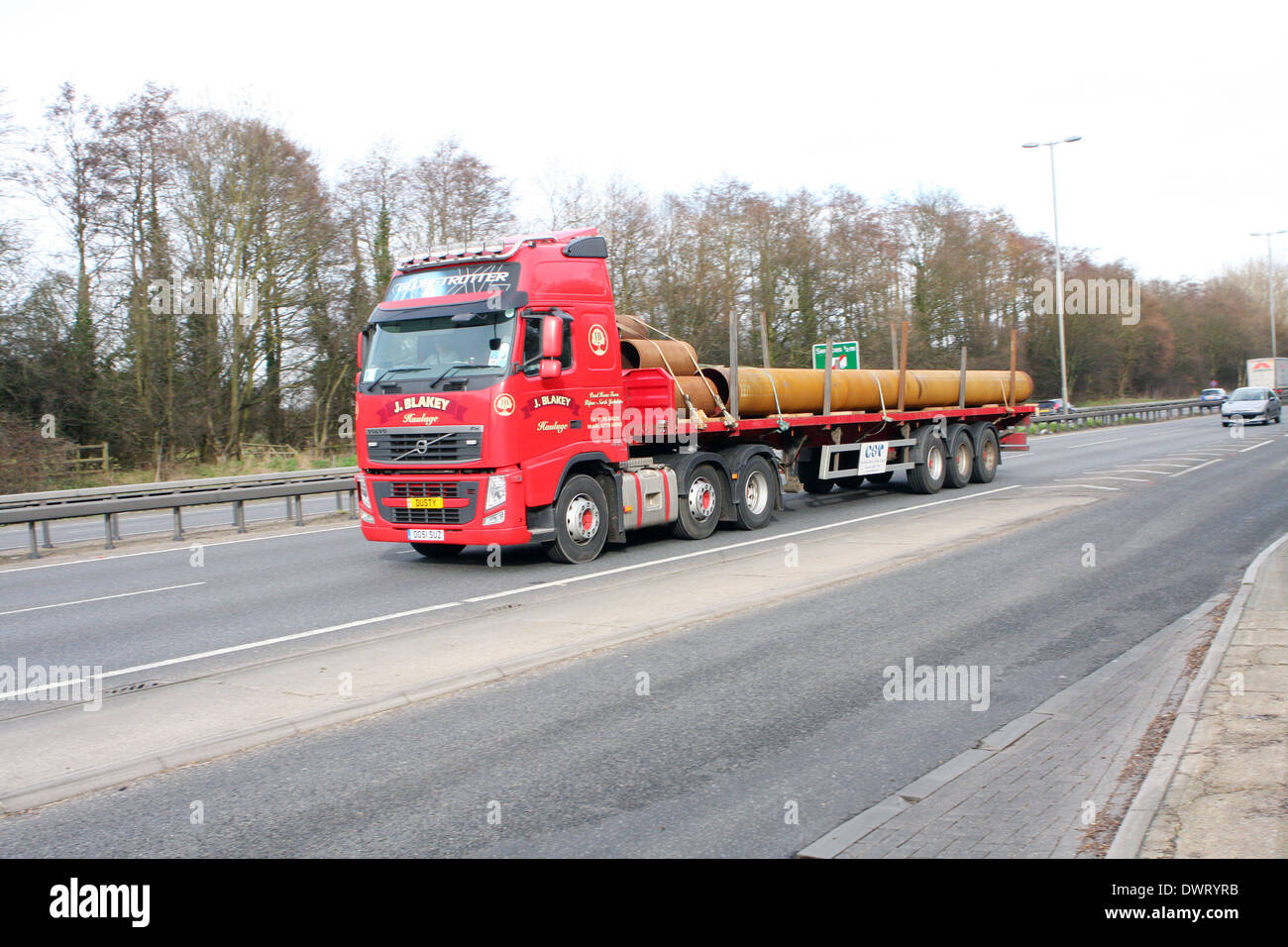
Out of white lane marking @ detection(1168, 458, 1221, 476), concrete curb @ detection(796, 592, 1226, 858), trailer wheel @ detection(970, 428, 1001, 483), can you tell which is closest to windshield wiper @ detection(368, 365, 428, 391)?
concrete curb @ detection(796, 592, 1226, 858)

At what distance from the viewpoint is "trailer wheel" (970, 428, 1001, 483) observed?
2244 cm

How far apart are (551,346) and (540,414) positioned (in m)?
0.83

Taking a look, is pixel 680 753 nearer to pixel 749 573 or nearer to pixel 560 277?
pixel 749 573

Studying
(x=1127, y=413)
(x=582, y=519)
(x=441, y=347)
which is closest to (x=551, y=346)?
(x=441, y=347)

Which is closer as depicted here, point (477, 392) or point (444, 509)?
point (477, 392)

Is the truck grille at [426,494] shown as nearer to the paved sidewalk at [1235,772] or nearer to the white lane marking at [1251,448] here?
the paved sidewalk at [1235,772]

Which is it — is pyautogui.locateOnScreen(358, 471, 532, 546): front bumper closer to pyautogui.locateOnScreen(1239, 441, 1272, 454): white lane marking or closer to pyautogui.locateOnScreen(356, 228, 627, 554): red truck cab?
pyautogui.locateOnScreen(356, 228, 627, 554): red truck cab

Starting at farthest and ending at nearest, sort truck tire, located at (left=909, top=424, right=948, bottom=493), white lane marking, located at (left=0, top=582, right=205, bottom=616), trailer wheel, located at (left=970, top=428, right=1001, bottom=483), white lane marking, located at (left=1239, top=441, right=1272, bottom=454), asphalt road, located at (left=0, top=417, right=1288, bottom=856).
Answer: white lane marking, located at (left=1239, top=441, right=1272, bottom=454) → trailer wheel, located at (left=970, top=428, right=1001, bottom=483) → truck tire, located at (left=909, top=424, right=948, bottom=493) → white lane marking, located at (left=0, top=582, right=205, bottom=616) → asphalt road, located at (left=0, top=417, right=1288, bottom=856)

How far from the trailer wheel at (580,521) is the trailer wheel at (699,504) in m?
1.63

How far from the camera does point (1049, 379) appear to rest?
2516 inches

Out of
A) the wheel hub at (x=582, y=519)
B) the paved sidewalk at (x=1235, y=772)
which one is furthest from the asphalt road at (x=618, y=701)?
the paved sidewalk at (x=1235, y=772)

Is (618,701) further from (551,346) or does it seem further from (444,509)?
(551,346)

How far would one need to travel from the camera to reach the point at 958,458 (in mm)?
21672

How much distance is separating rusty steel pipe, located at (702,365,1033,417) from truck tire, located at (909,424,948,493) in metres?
0.55
